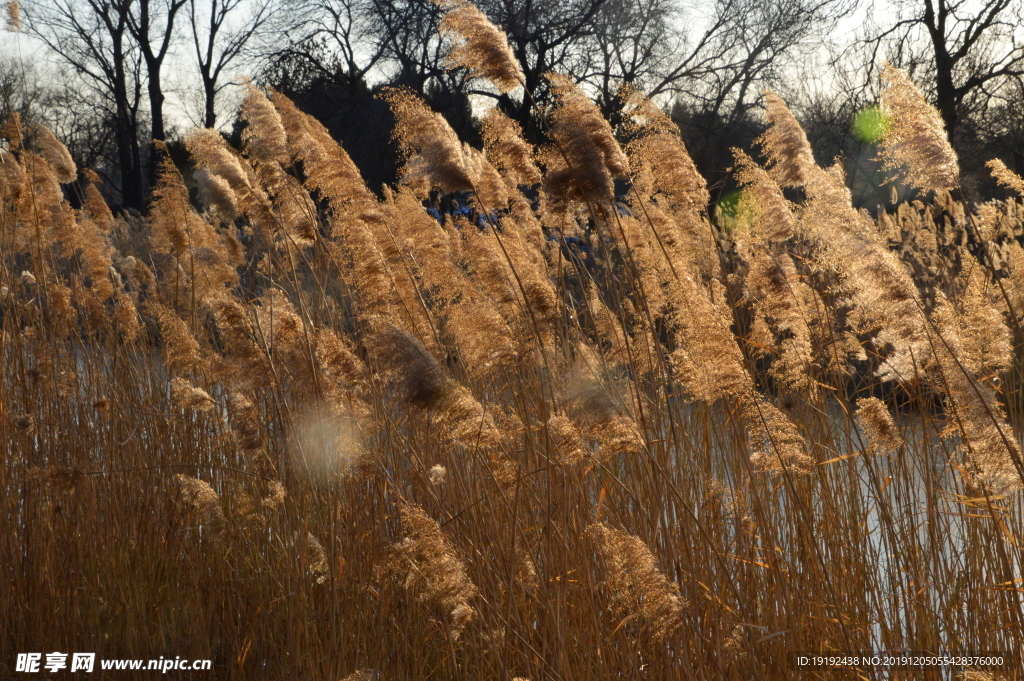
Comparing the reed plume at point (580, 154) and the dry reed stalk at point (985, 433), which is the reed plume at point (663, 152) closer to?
the reed plume at point (580, 154)

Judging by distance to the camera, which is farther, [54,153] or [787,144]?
[54,153]

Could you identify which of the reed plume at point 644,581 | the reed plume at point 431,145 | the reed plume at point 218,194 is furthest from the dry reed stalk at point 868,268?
the reed plume at point 218,194

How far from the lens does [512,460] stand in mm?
1896

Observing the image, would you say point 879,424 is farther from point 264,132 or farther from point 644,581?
point 264,132

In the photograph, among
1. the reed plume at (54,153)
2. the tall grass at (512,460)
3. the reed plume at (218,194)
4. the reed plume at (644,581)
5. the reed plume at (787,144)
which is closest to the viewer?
the reed plume at (644,581)

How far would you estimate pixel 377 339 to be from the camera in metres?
1.47

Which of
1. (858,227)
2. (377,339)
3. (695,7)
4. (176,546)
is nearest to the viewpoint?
(377,339)

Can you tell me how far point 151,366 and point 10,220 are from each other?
88 cm

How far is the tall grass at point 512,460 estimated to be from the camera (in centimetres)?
168

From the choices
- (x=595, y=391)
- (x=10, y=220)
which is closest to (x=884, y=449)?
(x=595, y=391)

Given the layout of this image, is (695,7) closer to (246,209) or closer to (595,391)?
(246,209)

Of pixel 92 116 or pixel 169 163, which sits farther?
pixel 92 116

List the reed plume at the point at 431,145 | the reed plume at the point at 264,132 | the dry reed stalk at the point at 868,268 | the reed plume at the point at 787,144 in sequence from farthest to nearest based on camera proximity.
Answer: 1. the reed plume at the point at 264,132
2. the reed plume at the point at 787,144
3. the reed plume at the point at 431,145
4. the dry reed stalk at the point at 868,268

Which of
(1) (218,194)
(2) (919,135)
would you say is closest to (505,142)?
(2) (919,135)
